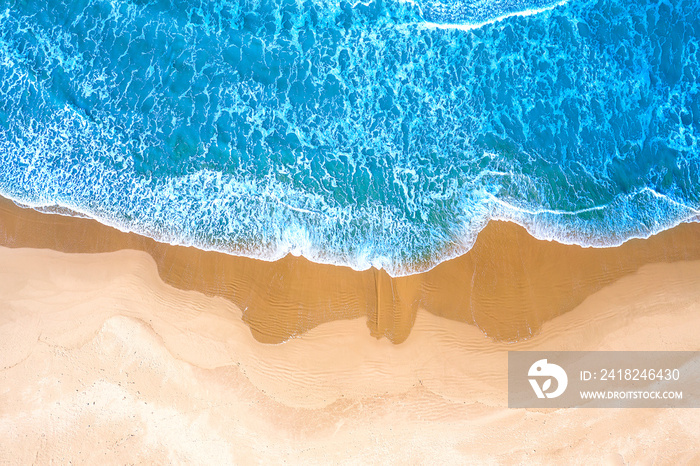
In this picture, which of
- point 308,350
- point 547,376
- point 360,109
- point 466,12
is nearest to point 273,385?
point 308,350

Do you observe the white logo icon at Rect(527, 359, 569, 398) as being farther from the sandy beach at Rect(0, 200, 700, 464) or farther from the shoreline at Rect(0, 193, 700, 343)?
the shoreline at Rect(0, 193, 700, 343)

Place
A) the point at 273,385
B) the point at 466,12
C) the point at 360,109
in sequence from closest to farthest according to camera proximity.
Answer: the point at 273,385 < the point at 360,109 < the point at 466,12

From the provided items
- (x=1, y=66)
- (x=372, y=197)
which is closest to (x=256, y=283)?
(x=372, y=197)

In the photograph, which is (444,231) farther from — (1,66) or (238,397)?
(1,66)

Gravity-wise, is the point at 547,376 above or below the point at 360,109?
below

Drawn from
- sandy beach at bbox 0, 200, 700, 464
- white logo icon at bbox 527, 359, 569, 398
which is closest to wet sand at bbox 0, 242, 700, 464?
sandy beach at bbox 0, 200, 700, 464

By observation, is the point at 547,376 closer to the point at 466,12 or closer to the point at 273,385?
the point at 273,385
